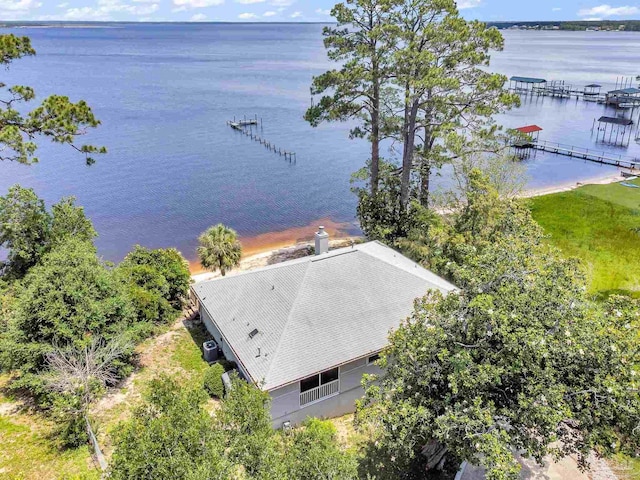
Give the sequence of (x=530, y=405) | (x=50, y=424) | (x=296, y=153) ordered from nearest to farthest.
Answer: (x=530, y=405) < (x=50, y=424) < (x=296, y=153)

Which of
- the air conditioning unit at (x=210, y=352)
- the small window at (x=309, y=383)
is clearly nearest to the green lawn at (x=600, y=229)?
the small window at (x=309, y=383)

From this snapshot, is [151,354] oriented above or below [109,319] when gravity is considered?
below

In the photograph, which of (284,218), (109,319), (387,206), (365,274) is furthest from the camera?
(284,218)

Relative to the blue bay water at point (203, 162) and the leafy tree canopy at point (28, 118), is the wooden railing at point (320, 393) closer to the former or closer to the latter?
the leafy tree canopy at point (28, 118)

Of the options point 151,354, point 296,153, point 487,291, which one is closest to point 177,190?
point 296,153

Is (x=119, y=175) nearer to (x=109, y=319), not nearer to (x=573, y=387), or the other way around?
(x=109, y=319)

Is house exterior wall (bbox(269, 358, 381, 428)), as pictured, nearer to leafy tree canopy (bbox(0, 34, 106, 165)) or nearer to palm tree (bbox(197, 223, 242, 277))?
palm tree (bbox(197, 223, 242, 277))

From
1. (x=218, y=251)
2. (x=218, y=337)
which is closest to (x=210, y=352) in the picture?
(x=218, y=337)
